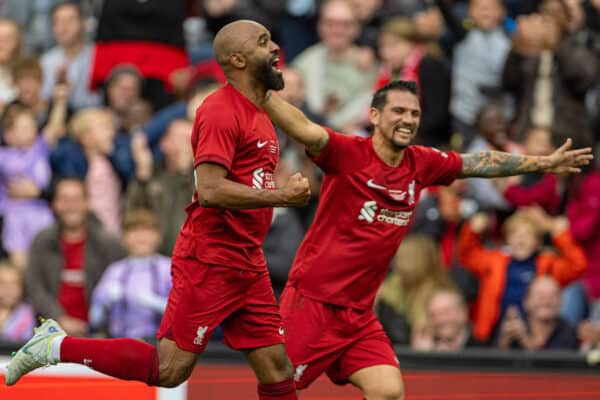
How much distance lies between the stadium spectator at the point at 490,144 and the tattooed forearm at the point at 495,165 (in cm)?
332

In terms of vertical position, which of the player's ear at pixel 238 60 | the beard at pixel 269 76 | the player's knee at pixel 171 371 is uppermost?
the player's ear at pixel 238 60

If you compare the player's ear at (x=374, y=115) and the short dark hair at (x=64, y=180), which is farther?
the short dark hair at (x=64, y=180)

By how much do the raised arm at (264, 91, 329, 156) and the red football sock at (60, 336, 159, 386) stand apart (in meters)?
1.34

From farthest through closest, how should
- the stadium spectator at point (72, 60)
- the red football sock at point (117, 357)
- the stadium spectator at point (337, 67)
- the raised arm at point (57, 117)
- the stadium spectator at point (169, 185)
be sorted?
the stadium spectator at point (72, 60), the raised arm at point (57, 117), the stadium spectator at point (337, 67), the stadium spectator at point (169, 185), the red football sock at point (117, 357)

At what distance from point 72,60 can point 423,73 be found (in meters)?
3.46

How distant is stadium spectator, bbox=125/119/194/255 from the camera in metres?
12.5

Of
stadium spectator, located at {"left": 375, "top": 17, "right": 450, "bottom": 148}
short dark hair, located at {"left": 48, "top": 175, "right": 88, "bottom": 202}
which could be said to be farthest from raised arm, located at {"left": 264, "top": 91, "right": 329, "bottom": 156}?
stadium spectator, located at {"left": 375, "top": 17, "right": 450, "bottom": 148}

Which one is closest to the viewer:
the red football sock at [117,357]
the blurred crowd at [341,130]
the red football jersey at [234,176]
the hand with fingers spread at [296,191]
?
the hand with fingers spread at [296,191]

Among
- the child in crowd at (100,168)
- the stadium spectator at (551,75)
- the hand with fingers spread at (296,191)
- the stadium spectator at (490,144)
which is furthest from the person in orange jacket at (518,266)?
the hand with fingers spread at (296,191)

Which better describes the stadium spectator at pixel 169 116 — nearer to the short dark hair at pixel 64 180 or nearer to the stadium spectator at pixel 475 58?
the short dark hair at pixel 64 180

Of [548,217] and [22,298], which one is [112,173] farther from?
[548,217]

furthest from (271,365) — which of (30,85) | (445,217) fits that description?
(30,85)

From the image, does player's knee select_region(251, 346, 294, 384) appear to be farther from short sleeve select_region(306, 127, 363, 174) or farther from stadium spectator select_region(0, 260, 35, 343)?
stadium spectator select_region(0, 260, 35, 343)

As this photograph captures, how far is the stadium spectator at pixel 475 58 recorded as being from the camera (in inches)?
519
